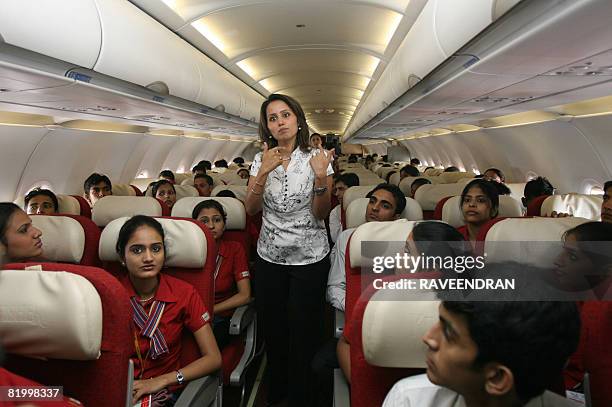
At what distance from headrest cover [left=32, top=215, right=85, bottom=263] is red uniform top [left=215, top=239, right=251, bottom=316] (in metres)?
1.07

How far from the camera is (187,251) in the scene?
2566 millimetres

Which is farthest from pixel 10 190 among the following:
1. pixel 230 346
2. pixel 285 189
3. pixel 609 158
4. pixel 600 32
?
pixel 609 158

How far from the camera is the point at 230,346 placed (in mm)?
3066

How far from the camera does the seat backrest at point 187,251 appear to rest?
101 inches

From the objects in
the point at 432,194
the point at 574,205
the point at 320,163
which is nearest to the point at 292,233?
the point at 320,163

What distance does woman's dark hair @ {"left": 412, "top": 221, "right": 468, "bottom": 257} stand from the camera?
1976mm

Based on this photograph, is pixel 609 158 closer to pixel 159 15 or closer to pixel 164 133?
pixel 159 15

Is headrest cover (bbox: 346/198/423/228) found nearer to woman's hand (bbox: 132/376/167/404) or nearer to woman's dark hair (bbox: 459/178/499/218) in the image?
woman's dark hair (bbox: 459/178/499/218)

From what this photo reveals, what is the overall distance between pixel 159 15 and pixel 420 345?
13.3ft

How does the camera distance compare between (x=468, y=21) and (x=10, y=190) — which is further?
A: (x=10, y=190)

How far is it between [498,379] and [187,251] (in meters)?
1.93

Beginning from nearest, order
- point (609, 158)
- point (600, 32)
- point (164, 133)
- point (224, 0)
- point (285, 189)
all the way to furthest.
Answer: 1. point (600, 32)
2. point (285, 189)
3. point (224, 0)
4. point (609, 158)
5. point (164, 133)

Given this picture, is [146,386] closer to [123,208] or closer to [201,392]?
[201,392]

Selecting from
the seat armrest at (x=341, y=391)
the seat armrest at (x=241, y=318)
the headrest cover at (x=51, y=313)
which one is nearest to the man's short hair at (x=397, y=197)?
the seat armrest at (x=241, y=318)
